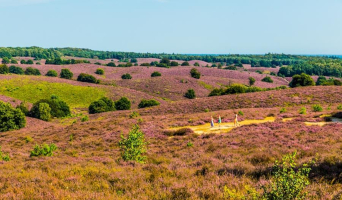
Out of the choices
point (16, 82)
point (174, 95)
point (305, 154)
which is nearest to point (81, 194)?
point (305, 154)

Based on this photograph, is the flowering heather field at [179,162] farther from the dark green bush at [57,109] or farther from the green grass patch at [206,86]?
the green grass patch at [206,86]

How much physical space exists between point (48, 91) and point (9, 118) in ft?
126

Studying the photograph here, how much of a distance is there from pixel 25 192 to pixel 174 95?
77998 mm

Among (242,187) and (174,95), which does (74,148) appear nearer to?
(242,187)

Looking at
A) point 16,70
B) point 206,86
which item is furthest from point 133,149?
point 16,70

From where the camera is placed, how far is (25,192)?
8344mm

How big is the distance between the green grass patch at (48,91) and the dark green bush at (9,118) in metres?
27.2

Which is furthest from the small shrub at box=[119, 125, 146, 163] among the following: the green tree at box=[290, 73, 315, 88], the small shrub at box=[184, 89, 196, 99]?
the small shrub at box=[184, 89, 196, 99]

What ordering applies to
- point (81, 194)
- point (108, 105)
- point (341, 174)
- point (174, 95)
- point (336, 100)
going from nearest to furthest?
→ point (81, 194), point (341, 174), point (336, 100), point (108, 105), point (174, 95)

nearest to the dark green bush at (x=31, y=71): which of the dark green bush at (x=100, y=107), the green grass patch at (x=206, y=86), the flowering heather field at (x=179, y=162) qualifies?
the dark green bush at (x=100, y=107)

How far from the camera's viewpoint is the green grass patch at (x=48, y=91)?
71750mm

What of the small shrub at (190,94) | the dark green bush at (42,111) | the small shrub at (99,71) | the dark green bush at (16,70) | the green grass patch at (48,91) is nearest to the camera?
the dark green bush at (42,111)

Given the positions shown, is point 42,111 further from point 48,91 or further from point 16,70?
point 16,70

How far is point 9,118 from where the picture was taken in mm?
40062
